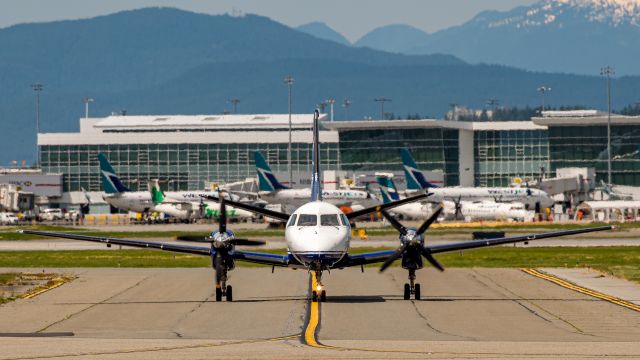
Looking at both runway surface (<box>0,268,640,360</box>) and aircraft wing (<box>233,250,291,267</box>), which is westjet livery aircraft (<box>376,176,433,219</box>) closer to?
runway surface (<box>0,268,640,360</box>)

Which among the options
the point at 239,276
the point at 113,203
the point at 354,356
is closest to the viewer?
the point at 354,356

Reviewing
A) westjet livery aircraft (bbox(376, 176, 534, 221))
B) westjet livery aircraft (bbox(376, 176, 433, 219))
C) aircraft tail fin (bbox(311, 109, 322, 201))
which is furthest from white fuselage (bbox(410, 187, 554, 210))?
aircraft tail fin (bbox(311, 109, 322, 201))

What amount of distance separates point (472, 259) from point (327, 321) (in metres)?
40.1

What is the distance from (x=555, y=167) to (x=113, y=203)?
73.0 meters

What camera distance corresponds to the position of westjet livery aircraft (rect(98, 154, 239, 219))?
158 metres

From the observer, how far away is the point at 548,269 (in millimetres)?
60000

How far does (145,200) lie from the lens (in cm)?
16038

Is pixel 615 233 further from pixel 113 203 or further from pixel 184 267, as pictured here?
pixel 113 203

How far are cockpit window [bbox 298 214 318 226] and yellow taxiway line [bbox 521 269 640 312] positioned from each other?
10083 mm

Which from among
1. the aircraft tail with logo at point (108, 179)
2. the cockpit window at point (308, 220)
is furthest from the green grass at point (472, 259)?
the aircraft tail with logo at point (108, 179)

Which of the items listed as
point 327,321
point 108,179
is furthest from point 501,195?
point 327,321

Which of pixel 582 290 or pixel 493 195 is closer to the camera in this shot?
pixel 582 290

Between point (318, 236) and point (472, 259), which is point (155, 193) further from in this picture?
point (318, 236)

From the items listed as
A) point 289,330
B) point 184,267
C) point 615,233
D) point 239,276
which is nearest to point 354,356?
point 289,330
